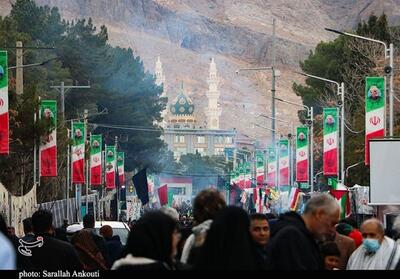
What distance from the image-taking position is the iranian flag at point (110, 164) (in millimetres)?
79500

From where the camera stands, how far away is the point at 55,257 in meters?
13.7

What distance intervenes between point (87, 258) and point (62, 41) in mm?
79288

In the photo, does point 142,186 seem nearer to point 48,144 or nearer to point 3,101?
point 3,101

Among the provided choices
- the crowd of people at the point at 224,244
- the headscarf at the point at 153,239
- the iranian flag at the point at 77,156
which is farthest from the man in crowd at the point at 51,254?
the iranian flag at the point at 77,156

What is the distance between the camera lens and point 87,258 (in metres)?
17.3

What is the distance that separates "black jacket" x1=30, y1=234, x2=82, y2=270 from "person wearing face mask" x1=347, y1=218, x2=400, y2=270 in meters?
2.59

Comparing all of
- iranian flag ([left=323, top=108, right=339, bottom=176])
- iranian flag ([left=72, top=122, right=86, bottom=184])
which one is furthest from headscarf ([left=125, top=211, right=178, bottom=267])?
iranian flag ([left=72, top=122, right=86, bottom=184])

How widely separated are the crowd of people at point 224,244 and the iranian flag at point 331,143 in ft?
115

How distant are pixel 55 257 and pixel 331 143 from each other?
38.6m

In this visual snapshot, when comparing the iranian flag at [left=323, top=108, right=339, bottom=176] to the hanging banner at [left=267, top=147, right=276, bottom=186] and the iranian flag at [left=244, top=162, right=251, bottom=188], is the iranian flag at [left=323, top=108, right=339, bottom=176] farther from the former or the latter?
the iranian flag at [left=244, top=162, right=251, bottom=188]

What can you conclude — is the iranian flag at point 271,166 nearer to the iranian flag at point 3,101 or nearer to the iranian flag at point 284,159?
the iranian flag at point 284,159

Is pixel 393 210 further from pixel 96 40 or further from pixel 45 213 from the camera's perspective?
pixel 96 40

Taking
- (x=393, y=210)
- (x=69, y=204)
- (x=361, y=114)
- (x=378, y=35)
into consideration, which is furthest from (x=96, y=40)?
(x=393, y=210)

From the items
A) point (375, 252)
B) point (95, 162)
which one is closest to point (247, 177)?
point (95, 162)
